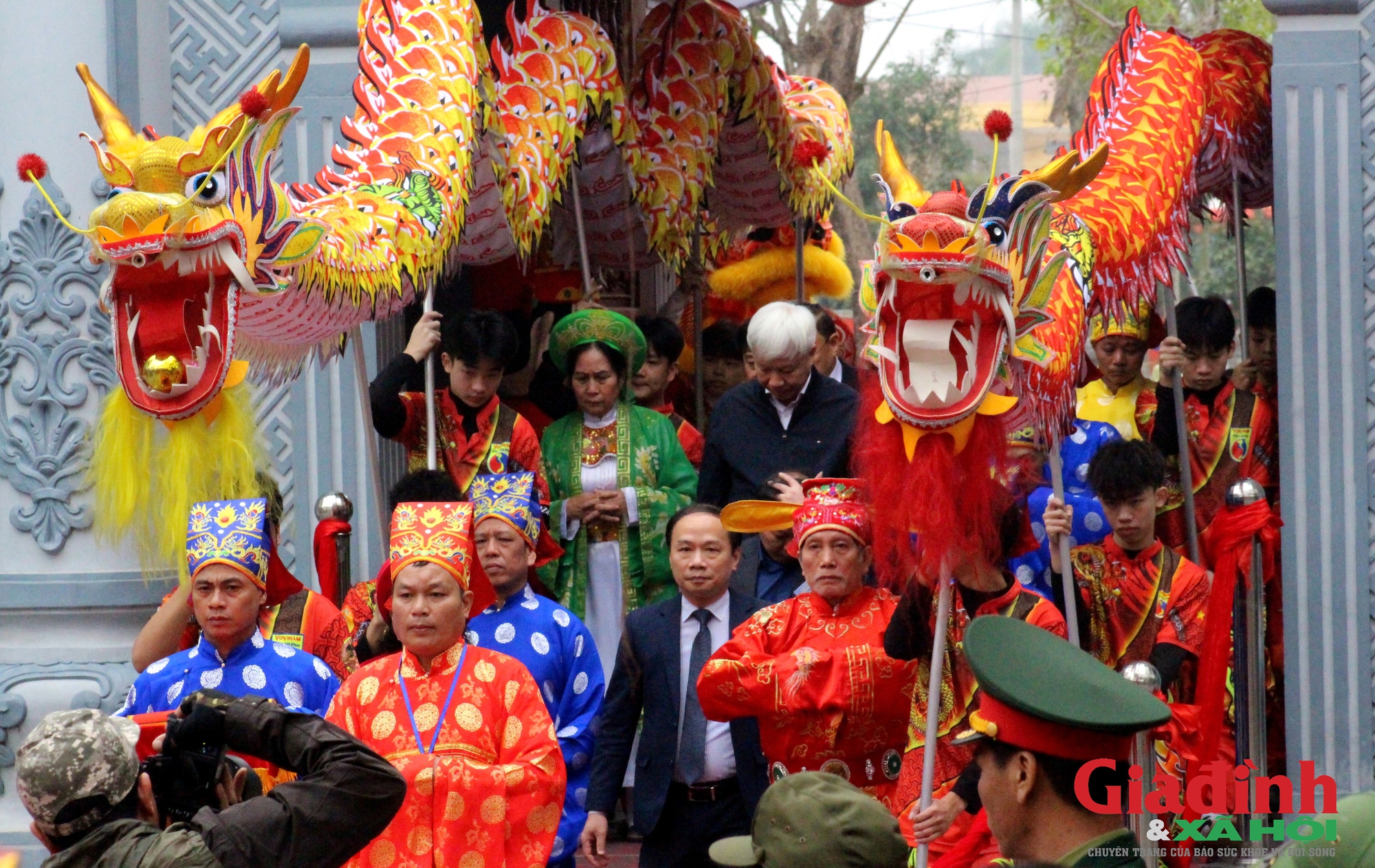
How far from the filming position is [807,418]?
5652 mm

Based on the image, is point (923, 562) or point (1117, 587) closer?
point (923, 562)

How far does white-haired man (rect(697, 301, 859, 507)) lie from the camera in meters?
5.60

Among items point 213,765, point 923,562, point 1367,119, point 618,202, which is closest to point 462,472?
point 618,202

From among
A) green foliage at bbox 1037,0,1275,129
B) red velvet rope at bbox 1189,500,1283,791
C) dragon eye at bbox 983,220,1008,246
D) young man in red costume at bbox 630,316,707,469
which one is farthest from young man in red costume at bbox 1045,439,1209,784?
green foliage at bbox 1037,0,1275,129

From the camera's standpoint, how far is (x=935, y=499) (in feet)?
13.3

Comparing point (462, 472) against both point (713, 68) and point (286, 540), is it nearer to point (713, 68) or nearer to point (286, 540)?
point (286, 540)

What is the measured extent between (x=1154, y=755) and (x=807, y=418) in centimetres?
146

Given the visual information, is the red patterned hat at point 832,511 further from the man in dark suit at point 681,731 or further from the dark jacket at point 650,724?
the dark jacket at point 650,724

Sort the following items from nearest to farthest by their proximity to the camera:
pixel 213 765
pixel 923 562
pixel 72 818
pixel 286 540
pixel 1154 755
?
pixel 72 818 < pixel 213 765 < pixel 923 562 < pixel 1154 755 < pixel 286 540

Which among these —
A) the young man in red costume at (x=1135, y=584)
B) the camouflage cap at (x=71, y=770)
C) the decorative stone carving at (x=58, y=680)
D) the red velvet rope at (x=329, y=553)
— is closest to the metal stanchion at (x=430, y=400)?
the red velvet rope at (x=329, y=553)

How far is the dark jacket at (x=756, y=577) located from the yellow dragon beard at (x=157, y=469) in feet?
4.69

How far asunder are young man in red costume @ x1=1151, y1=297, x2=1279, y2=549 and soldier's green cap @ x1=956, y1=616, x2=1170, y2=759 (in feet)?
Answer: 10.4

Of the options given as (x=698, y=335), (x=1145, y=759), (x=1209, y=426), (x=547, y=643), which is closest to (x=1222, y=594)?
(x=1145, y=759)

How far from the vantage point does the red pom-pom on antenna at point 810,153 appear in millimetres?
6938
